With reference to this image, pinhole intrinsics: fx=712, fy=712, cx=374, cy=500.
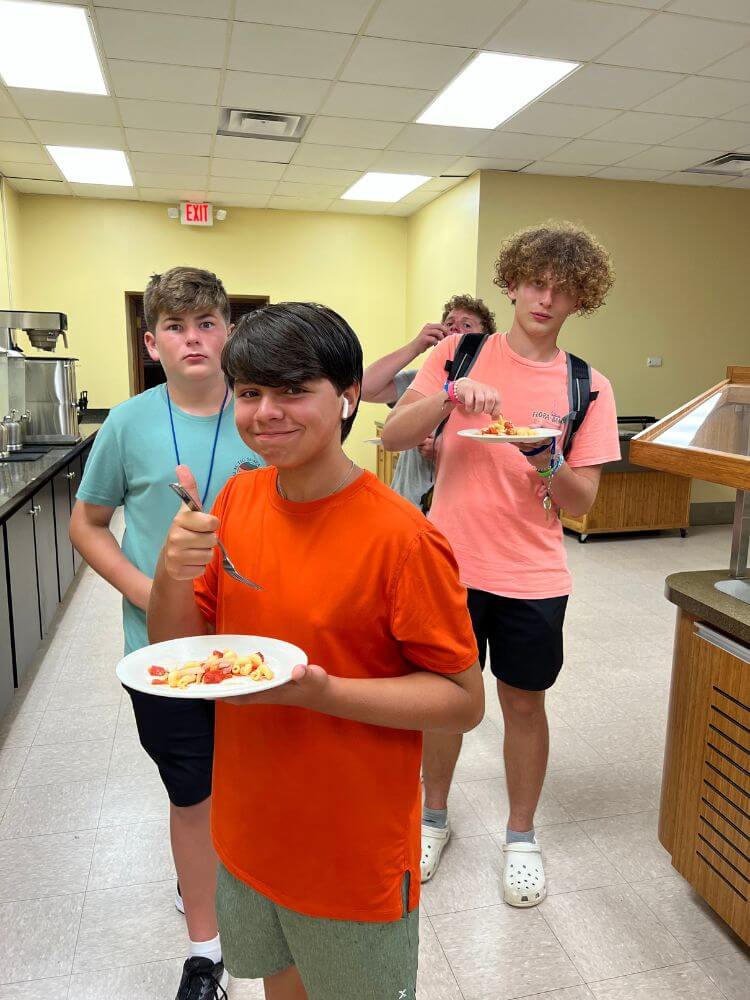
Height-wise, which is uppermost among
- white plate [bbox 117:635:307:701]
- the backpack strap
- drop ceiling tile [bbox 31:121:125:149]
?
drop ceiling tile [bbox 31:121:125:149]

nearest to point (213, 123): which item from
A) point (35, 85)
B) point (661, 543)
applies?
A: point (35, 85)

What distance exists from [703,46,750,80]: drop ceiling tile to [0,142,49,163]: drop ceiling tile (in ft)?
15.0

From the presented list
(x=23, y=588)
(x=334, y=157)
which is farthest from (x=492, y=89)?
(x=23, y=588)

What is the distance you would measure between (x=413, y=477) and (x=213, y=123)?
3.58 meters

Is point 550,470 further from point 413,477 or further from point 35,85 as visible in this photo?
point 35,85

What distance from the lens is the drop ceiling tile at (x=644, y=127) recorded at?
4539mm

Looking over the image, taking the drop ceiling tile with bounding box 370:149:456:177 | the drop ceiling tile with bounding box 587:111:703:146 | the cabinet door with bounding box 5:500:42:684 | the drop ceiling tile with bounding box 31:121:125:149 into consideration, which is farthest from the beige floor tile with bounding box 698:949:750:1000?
the drop ceiling tile with bounding box 31:121:125:149

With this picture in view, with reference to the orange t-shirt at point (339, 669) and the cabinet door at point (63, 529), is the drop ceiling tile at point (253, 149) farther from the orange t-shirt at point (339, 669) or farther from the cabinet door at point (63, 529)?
the orange t-shirt at point (339, 669)

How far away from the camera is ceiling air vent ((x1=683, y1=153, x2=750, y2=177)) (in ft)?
17.7

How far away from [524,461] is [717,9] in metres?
2.78

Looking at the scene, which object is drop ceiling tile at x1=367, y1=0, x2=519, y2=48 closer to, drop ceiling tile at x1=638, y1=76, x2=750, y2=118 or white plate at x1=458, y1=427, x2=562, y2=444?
drop ceiling tile at x1=638, y1=76, x2=750, y2=118

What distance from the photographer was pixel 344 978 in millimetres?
983

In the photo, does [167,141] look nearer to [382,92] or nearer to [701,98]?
[382,92]

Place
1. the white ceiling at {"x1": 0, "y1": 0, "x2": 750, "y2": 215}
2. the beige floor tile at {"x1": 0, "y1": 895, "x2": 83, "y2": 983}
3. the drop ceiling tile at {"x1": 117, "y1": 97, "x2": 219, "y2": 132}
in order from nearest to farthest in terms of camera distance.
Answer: the beige floor tile at {"x1": 0, "y1": 895, "x2": 83, "y2": 983} < the white ceiling at {"x1": 0, "y1": 0, "x2": 750, "y2": 215} < the drop ceiling tile at {"x1": 117, "y1": 97, "x2": 219, "y2": 132}
